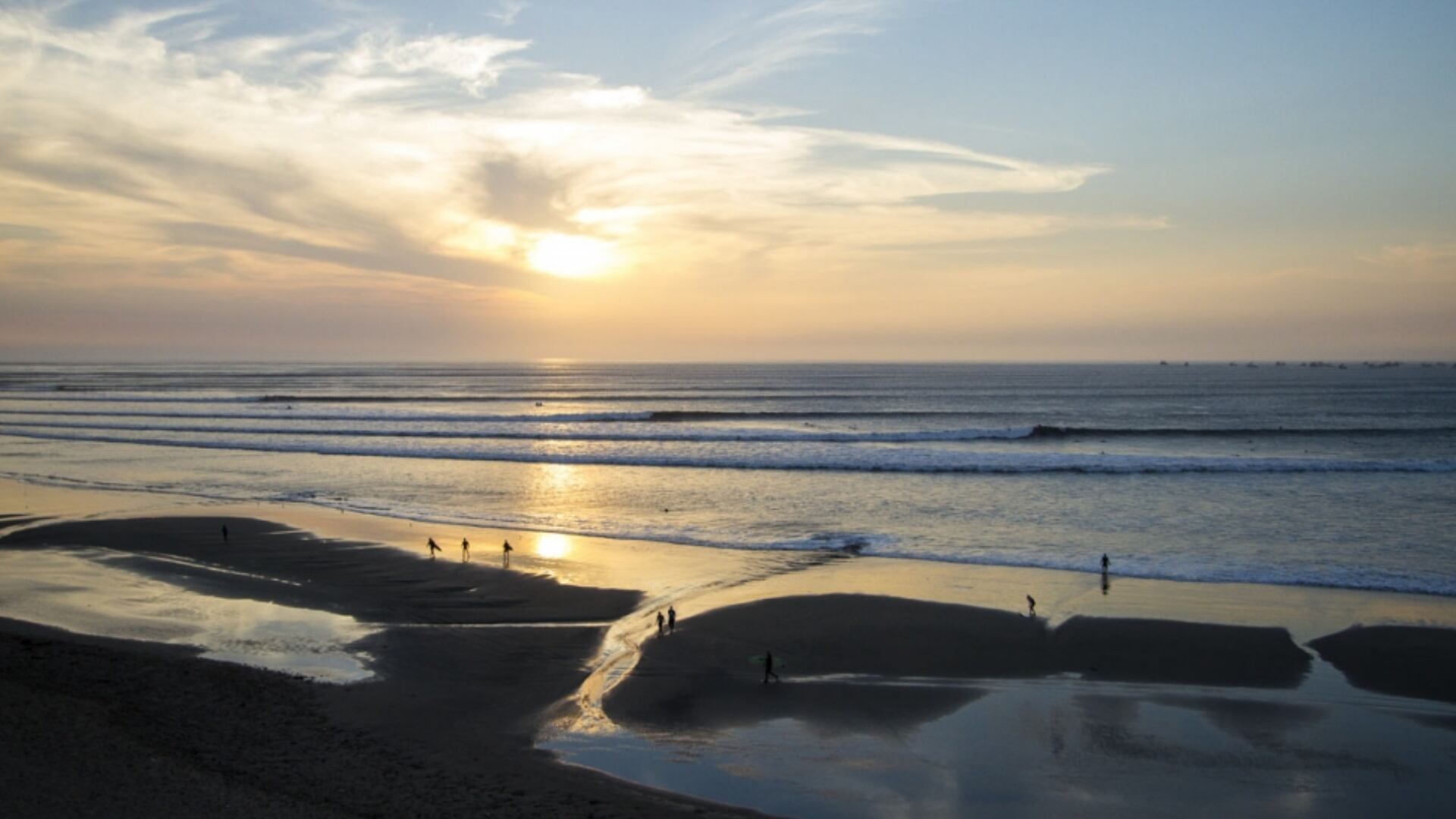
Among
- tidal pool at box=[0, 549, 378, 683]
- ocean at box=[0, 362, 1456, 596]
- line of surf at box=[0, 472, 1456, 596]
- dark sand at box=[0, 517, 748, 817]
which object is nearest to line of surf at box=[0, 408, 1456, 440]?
ocean at box=[0, 362, 1456, 596]

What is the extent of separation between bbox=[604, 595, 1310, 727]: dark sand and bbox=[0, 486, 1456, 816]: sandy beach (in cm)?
6

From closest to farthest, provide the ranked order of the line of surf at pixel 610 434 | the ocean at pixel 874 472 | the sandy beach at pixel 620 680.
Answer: the sandy beach at pixel 620 680 → the ocean at pixel 874 472 → the line of surf at pixel 610 434

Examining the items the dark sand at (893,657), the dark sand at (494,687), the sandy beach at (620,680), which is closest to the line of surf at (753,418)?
the sandy beach at (620,680)

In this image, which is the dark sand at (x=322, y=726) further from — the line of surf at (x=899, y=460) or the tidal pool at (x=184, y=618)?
the line of surf at (x=899, y=460)

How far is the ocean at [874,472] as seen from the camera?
2258 cm

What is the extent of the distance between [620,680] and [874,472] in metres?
24.9

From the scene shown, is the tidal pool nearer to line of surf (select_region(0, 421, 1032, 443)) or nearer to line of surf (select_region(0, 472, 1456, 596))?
line of surf (select_region(0, 472, 1456, 596))

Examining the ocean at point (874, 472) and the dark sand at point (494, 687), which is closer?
the dark sand at point (494, 687)

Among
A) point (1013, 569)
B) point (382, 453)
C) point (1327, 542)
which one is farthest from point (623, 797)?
point (382, 453)

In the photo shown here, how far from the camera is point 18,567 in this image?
64.0 feet

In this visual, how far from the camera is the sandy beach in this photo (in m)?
9.47

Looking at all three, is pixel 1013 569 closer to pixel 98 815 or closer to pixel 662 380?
pixel 98 815

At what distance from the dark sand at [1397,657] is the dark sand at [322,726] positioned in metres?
10.4

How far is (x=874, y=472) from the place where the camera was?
1449 inches
